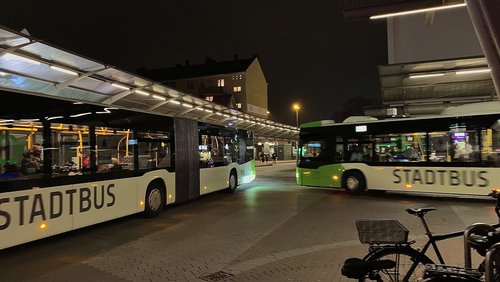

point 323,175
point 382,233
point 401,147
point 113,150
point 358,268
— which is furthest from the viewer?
point 323,175

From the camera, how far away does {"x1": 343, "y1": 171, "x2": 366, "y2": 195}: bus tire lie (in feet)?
50.5

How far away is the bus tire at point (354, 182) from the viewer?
15.4 meters

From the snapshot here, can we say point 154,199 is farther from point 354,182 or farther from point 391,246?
point 391,246

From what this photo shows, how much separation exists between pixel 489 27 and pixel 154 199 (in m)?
10.1

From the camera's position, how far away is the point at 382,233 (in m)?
3.89

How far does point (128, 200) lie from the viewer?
10.1m

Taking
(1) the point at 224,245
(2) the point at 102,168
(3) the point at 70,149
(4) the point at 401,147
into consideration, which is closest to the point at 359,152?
(4) the point at 401,147

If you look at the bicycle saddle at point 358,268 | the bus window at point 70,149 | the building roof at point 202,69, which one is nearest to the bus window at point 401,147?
the bus window at point 70,149

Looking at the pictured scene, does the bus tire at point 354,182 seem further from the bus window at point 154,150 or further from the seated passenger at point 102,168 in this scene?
the seated passenger at point 102,168

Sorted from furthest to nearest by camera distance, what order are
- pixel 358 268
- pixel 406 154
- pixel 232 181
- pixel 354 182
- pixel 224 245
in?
pixel 232 181, pixel 354 182, pixel 406 154, pixel 224 245, pixel 358 268

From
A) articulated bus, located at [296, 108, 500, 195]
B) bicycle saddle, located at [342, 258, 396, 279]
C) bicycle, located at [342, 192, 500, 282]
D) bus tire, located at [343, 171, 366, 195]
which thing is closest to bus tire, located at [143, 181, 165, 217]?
articulated bus, located at [296, 108, 500, 195]

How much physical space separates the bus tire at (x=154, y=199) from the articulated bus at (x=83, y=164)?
3 centimetres

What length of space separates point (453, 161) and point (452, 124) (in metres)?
1.24

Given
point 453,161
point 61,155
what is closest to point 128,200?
point 61,155
